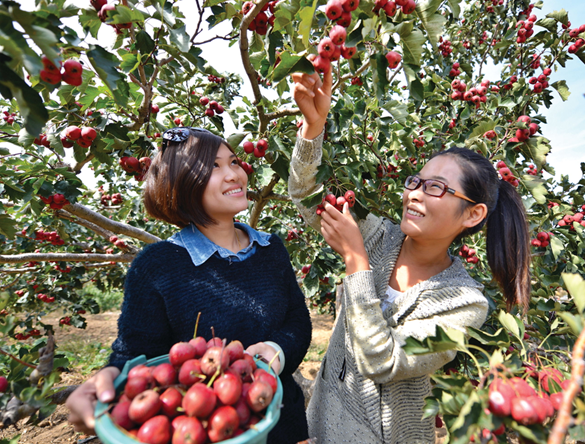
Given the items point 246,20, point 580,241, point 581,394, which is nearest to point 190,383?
point 581,394

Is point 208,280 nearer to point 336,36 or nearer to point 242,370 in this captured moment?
point 242,370

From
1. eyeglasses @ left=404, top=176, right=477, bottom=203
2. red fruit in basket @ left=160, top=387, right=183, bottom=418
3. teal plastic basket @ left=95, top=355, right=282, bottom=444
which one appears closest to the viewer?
teal plastic basket @ left=95, top=355, right=282, bottom=444

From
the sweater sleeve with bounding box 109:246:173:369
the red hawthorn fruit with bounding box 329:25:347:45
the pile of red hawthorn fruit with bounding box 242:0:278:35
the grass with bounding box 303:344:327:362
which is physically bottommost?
the grass with bounding box 303:344:327:362

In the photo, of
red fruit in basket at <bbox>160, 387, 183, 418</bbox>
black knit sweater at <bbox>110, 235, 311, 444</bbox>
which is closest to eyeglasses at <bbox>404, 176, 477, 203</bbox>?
black knit sweater at <bbox>110, 235, 311, 444</bbox>

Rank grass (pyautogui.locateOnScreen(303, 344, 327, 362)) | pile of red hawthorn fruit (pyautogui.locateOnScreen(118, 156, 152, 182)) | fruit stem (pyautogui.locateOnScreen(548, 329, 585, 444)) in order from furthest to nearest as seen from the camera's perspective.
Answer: grass (pyautogui.locateOnScreen(303, 344, 327, 362)) → pile of red hawthorn fruit (pyautogui.locateOnScreen(118, 156, 152, 182)) → fruit stem (pyautogui.locateOnScreen(548, 329, 585, 444))

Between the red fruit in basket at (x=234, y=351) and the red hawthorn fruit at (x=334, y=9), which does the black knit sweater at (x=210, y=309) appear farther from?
the red hawthorn fruit at (x=334, y=9)

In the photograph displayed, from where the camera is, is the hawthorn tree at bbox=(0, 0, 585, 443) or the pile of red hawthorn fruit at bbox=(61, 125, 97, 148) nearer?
the hawthorn tree at bbox=(0, 0, 585, 443)

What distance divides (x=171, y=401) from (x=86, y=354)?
7119 mm

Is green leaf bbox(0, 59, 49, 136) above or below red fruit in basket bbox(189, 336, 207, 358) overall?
above

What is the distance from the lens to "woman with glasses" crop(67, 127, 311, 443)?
1170 millimetres

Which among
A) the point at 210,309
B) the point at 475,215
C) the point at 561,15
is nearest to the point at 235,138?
the point at 210,309

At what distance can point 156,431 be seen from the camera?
0.69 meters

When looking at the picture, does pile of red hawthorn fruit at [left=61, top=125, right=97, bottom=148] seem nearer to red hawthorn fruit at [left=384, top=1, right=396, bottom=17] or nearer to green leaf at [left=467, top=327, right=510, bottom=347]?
red hawthorn fruit at [left=384, top=1, right=396, bottom=17]

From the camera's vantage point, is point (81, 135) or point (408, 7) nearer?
point (408, 7)
